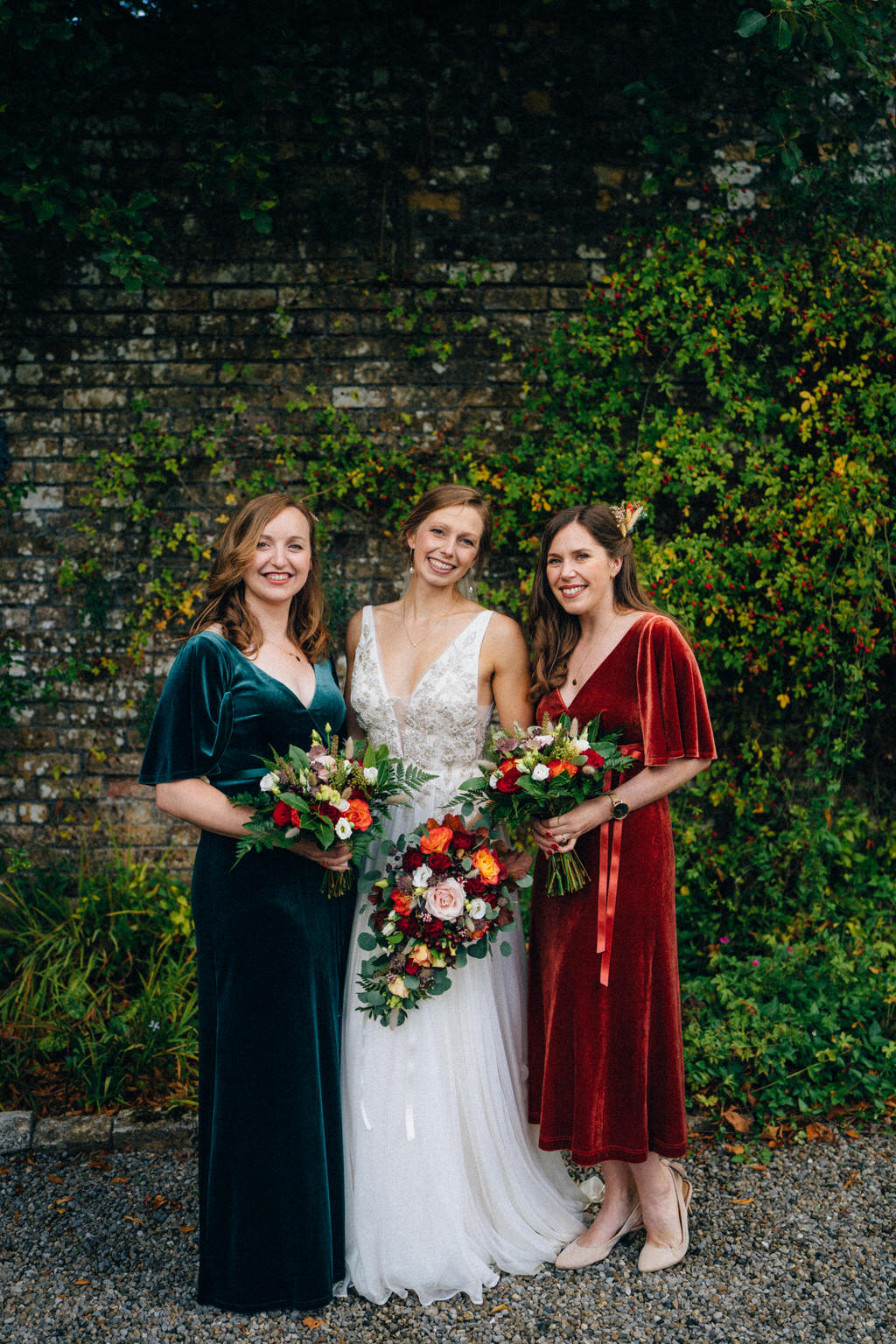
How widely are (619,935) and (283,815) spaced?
116cm

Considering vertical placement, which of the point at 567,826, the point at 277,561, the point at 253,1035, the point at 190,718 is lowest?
the point at 253,1035

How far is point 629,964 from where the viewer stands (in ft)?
8.98

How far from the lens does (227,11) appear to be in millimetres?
4512

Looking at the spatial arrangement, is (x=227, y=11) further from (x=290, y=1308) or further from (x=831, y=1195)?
(x=831, y=1195)

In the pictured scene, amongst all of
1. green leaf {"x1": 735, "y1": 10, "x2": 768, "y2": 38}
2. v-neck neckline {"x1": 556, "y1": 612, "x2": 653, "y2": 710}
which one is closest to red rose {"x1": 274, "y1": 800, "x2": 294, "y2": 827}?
v-neck neckline {"x1": 556, "y1": 612, "x2": 653, "y2": 710}

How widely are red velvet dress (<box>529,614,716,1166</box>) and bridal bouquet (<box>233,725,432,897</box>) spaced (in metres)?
0.73

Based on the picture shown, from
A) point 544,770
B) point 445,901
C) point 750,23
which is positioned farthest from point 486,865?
A: point 750,23

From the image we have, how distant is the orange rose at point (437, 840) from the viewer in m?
2.61

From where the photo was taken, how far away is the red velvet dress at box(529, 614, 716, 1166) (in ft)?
8.93

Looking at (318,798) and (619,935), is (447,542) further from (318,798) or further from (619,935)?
(619,935)

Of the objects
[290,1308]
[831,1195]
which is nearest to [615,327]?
[831,1195]

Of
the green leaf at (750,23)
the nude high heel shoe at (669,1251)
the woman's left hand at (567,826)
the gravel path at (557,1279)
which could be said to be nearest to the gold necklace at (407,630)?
the woman's left hand at (567,826)

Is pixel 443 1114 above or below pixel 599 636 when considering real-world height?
below

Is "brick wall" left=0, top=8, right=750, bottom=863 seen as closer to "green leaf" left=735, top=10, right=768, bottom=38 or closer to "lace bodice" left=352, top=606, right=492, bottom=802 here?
"green leaf" left=735, top=10, right=768, bottom=38
